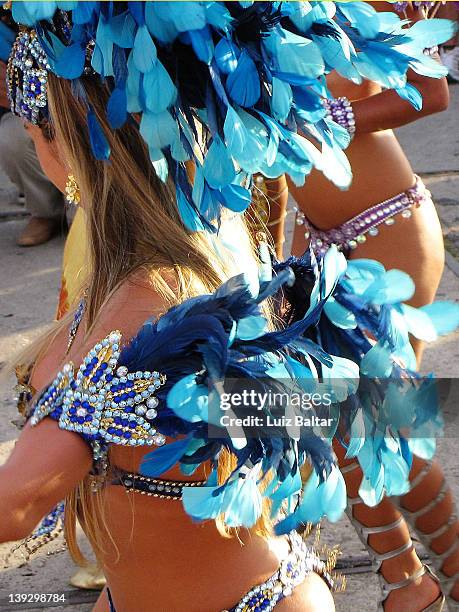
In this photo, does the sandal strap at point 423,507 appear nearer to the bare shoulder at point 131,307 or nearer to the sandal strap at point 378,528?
the sandal strap at point 378,528

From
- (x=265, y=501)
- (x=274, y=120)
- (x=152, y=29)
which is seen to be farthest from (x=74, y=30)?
(x=265, y=501)

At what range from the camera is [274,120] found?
53.5 inches

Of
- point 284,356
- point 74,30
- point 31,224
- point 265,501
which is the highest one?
point 74,30

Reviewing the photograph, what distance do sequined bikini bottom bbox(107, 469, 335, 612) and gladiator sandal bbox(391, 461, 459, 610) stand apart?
1.60 ft

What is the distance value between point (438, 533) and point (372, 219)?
0.82 metres

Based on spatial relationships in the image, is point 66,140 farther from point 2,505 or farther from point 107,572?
point 107,572

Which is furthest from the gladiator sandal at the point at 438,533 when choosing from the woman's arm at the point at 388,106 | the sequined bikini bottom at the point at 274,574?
the woman's arm at the point at 388,106

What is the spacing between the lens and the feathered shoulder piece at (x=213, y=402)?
4.25 feet

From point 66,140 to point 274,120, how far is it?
333 mm

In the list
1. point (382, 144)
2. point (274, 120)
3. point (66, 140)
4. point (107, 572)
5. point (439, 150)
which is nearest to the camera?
point (274, 120)

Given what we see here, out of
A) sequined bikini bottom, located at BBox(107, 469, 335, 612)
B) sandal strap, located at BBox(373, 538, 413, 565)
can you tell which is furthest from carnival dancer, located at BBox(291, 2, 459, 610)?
sequined bikini bottom, located at BBox(107, 469, 335, 612)

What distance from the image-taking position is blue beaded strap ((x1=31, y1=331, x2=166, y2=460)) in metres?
1.34

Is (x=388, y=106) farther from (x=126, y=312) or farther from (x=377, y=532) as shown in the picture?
(x=126, y=312)

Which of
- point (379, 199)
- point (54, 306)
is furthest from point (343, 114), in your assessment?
point (54, 306)
